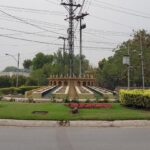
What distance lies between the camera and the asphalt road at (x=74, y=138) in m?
9.23

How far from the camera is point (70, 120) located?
1354cm

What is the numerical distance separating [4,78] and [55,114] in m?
63.4

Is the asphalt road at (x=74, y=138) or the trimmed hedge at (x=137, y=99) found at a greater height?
the trimmed hedge at (x=137, y=99)

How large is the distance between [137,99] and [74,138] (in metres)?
7.52

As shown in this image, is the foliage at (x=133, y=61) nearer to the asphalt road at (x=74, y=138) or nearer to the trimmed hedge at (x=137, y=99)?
the trimmed hedge at (x=137, y=99)

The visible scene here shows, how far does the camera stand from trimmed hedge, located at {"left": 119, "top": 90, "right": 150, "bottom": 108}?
55.2 ft

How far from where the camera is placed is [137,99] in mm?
17484

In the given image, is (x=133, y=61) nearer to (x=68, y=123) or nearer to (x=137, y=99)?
(x=137, y=99)

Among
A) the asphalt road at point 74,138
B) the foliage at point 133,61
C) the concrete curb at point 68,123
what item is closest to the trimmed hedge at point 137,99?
the concrete curb at point 68,123

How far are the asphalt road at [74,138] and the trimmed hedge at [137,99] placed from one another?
4259mm

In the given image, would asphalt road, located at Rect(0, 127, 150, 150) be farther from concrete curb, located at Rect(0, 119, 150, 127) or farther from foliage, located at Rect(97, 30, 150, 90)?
foliage, located at Rect(97, 30, 150, 90)

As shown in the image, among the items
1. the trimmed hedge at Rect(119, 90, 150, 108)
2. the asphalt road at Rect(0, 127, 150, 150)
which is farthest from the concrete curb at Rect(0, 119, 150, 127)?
the trimmed hedge at Rect(119, 90, 150, 108)

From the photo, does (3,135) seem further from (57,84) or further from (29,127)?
(57,84)

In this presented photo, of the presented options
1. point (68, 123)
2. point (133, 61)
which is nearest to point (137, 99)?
point (68, 123)
